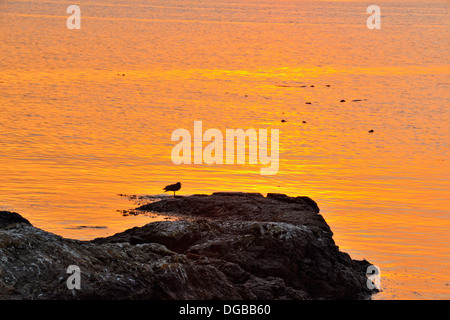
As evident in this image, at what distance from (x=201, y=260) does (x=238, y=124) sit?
72.8ft

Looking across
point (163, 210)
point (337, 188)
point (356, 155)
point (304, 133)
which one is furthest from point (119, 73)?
point (163, 210)

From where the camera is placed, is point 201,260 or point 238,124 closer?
point 201,260

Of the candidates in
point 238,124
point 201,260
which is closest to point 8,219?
point 201,260

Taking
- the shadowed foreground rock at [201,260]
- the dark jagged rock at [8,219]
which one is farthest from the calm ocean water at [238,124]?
the dark jagged rock at [8,219]

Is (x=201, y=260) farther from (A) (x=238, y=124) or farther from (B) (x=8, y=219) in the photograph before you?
(A) (x=238, y=124)

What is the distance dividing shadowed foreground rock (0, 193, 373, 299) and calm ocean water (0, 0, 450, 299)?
1.58m

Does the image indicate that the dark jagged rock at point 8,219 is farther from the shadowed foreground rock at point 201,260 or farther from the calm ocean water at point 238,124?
the calm ocean water at point 238,124

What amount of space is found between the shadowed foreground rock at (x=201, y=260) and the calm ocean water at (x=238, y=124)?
1.58m

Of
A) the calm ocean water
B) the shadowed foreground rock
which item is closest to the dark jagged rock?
the shadowed foreground rock

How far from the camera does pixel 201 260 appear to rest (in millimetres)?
14281

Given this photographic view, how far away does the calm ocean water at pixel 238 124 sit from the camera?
2114cm
